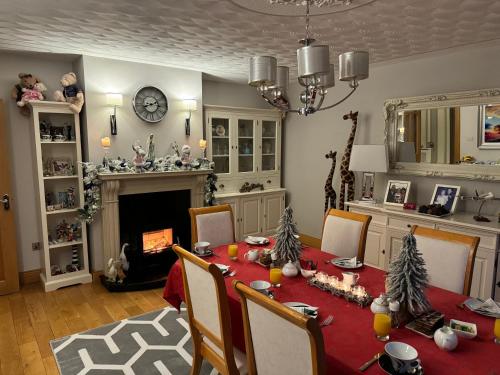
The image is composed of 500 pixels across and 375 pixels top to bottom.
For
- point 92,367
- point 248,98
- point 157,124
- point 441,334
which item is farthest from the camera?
point 248,98

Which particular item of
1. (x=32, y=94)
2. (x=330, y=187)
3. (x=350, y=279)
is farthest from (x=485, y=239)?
(x=32, y=94)

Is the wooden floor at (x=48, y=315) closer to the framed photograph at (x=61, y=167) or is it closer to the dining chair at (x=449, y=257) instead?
the framed photograph at (x=61, y=167)

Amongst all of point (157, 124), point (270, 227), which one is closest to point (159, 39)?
point (157, 124)

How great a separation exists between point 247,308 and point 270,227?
13.5 ft

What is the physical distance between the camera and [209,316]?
189cm

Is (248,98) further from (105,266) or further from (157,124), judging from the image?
(105,266)

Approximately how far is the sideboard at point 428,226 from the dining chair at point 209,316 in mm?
1427

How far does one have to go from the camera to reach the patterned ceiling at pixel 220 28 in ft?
7.84

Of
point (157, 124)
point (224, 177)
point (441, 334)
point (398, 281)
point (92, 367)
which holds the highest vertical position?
point (157, 124)

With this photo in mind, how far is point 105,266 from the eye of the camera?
3.94 m

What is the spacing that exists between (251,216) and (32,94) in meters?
3.18

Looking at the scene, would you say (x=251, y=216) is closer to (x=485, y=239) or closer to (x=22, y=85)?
(x=485, y=239)

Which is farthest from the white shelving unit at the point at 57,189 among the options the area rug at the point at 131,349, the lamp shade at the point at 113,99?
the area rug at the point at 131,349

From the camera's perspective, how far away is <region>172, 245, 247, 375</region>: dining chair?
1747 millimetres
